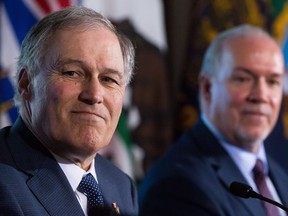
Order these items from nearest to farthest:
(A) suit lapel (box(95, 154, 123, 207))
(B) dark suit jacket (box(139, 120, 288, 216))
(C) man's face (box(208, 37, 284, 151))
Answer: (A) suit lapel (box(95, 154, 123, 207)), (B) dark suit jacket (box(139, 120, 288, 216)), (C) man's face (box(208, 37, 284, 151))

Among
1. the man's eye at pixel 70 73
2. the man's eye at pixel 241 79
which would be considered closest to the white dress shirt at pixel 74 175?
the man's eye at pixel 70 73

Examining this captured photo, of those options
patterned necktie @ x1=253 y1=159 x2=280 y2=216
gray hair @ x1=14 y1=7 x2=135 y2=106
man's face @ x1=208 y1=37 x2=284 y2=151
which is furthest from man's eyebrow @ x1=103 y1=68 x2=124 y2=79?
man's face @ x1=208 y1=37 x2=284 y2=151

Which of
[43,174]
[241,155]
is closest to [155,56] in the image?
[241,155]

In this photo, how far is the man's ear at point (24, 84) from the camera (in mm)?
1906

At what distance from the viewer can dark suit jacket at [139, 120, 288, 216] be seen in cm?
251

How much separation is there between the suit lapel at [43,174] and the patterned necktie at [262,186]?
104 centimetres

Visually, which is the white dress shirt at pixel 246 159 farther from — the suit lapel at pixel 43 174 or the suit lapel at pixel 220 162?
the suit lapel at pixel 43 174

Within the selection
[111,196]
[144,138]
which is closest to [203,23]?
[144,138]

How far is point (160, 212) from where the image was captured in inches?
99.9

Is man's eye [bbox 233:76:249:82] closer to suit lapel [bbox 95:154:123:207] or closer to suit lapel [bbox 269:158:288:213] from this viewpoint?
suit lapel [bbox 269:158:288:213]

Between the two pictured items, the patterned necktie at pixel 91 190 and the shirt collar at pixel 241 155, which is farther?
the shirt collar at pixel 241 155

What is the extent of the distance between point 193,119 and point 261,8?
0.92 m

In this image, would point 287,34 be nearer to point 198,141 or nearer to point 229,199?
point 198,141

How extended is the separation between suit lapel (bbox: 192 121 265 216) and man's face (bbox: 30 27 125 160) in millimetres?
923
